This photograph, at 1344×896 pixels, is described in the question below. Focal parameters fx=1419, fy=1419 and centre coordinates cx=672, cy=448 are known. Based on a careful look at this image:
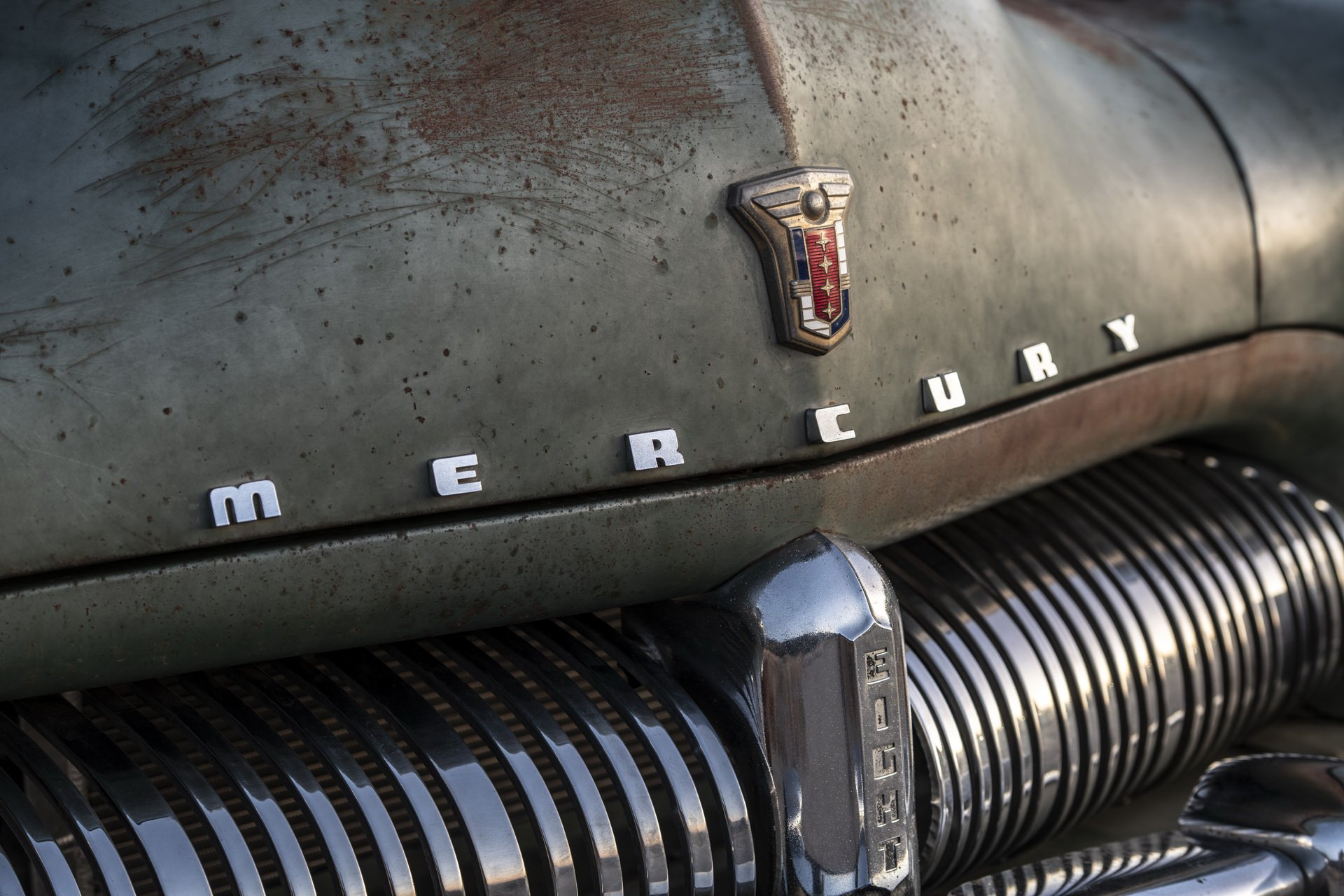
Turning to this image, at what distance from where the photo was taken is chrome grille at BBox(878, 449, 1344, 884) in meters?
1.71

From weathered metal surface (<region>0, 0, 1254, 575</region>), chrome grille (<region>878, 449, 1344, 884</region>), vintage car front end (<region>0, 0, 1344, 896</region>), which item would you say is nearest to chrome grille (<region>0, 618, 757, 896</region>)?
vintage car front end (<region>0, 0, 1344, 896</region>)

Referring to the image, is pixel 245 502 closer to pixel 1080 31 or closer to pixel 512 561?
pixel 512 561

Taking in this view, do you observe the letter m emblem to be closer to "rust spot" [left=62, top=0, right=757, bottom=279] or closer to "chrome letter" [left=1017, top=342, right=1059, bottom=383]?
"rust spot" [left=62, top=0, right=757, bottom=279]

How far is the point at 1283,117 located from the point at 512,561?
138 centimetres

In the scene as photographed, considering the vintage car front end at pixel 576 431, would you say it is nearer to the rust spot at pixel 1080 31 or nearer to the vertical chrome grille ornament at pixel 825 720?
the vertical chrome grille ornament at pixel 825 720

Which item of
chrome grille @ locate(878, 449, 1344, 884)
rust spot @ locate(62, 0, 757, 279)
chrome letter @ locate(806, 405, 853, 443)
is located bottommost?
chrome grille @ locate(878, 449, 1344, 884)

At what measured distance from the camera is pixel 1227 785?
1746 millimetres

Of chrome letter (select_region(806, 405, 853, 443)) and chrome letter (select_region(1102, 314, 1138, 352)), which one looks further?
chrome letter (select_region(1102, 314, 1138, 352))

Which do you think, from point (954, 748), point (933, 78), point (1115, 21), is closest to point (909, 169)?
point (933, 78)

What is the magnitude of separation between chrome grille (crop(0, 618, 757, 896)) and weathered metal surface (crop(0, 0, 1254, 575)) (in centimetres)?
12

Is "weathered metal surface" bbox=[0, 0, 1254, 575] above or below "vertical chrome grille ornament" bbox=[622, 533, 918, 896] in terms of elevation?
above

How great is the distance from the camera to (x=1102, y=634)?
186 centimetres

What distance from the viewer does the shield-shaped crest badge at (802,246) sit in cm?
137

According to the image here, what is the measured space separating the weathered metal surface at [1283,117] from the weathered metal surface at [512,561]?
32 cm
